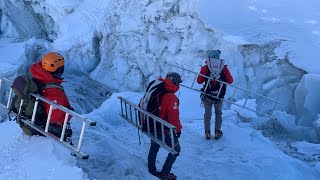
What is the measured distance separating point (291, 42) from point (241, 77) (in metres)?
1.38

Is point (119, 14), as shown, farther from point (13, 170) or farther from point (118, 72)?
point (13, 170)

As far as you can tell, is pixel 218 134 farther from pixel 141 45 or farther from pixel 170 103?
pixel 141 45

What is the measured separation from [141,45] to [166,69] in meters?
1.08

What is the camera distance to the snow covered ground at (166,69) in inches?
216

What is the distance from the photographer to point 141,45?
11461 millimetres

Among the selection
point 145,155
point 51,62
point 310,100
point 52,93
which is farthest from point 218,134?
point 51,62

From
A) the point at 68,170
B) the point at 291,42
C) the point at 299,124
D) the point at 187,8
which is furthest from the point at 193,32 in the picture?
the point at 68,170

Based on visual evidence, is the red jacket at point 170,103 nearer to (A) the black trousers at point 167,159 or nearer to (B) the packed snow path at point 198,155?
(A) the black trousers at point 167,159

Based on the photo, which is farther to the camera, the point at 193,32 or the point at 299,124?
the point at 193,32

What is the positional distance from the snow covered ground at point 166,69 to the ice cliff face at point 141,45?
0.03m

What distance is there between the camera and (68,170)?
4.52 meters

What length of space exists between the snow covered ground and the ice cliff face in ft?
0.09

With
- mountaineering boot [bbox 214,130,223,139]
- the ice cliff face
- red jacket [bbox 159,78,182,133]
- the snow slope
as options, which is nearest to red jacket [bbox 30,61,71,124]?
the snow slope

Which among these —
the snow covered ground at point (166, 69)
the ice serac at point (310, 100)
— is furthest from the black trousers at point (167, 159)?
the ice serac at point (310, 100)
